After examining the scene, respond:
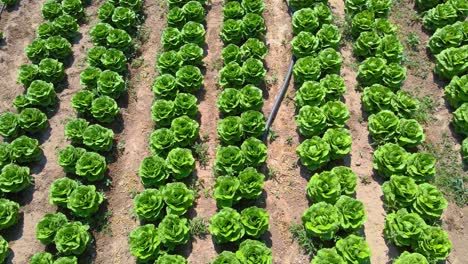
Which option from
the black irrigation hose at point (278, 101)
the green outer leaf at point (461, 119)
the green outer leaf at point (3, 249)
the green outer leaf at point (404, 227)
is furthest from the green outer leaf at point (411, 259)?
the green outer leaf at point (3, 249)

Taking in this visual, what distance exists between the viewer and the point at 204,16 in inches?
851

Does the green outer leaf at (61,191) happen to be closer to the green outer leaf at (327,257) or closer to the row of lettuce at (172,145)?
the row of lettuce at (172,145)

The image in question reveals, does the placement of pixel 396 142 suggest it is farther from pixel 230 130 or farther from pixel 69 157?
pixel 69 157

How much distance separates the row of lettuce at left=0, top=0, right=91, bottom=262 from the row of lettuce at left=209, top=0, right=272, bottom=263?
6.57 metres

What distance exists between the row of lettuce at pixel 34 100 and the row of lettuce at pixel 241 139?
259 inches

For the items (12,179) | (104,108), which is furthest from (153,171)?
(12,179)

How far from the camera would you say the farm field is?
15.2 m

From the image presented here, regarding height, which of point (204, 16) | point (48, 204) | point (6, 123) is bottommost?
point (48, 204)

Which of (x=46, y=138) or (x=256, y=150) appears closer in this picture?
(x=256, y=150)

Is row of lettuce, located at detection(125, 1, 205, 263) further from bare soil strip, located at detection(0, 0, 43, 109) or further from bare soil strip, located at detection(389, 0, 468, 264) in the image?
bare soil strip, located at detection(389, 0, 468, 264)

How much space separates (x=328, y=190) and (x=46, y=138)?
1067 cm

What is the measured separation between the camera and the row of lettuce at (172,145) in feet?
48.5

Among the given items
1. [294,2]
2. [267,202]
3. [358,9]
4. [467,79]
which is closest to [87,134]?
[267,202]

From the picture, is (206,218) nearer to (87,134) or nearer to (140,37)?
(87,134)
